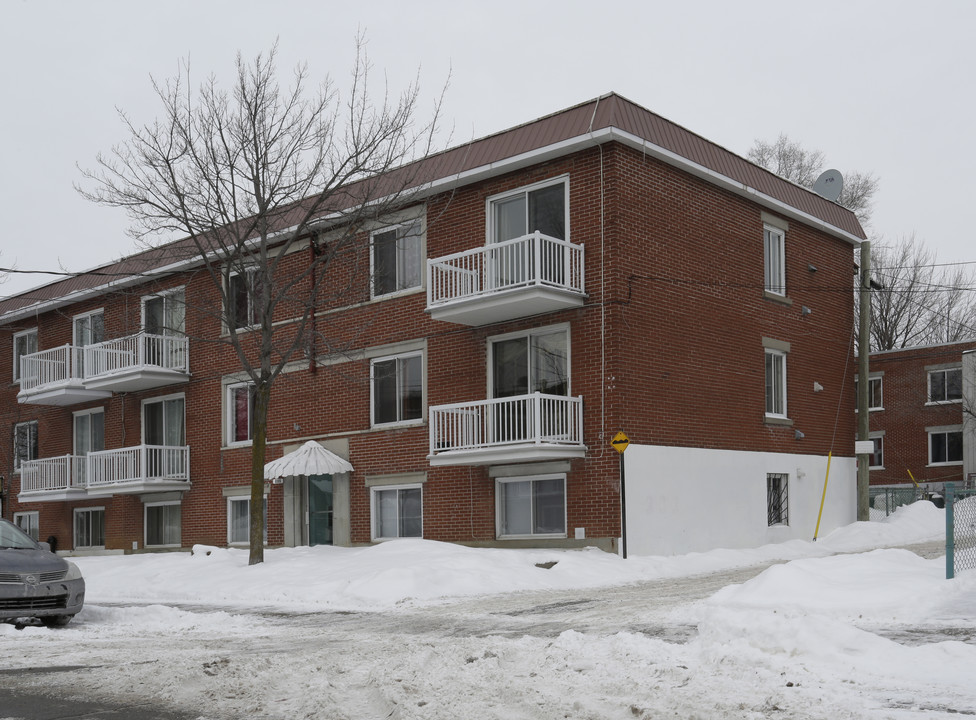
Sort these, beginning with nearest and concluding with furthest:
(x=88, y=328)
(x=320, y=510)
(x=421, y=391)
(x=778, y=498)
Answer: (x=421, y=391)
(x=778, y=498)
(x=320, y=510)
(x=88, y=328)

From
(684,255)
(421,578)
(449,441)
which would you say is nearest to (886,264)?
(684,255)

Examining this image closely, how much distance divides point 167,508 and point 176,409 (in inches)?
110

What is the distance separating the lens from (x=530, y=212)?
21.7m

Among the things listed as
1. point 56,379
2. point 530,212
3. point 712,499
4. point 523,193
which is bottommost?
point 712,499

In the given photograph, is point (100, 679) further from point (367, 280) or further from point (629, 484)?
point (367, 280)

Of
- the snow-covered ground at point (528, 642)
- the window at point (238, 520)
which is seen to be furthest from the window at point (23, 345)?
the snow-covered ground at point (528, 642)

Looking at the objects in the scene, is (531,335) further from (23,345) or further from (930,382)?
(930,382)

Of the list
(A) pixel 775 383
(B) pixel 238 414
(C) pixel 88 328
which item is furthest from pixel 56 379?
(A) pixel 775 383

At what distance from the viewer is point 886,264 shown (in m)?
53.1

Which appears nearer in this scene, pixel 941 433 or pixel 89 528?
pixel 89 528

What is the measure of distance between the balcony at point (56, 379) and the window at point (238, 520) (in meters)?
6.07

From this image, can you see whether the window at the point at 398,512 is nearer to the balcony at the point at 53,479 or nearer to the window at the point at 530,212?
the window at the point at 530,212

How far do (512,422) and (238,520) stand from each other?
10.6m

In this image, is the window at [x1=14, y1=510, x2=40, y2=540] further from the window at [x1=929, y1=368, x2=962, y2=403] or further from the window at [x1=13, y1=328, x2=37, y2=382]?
the window at [x1=929, y1=368, x2=962, y2=403]
